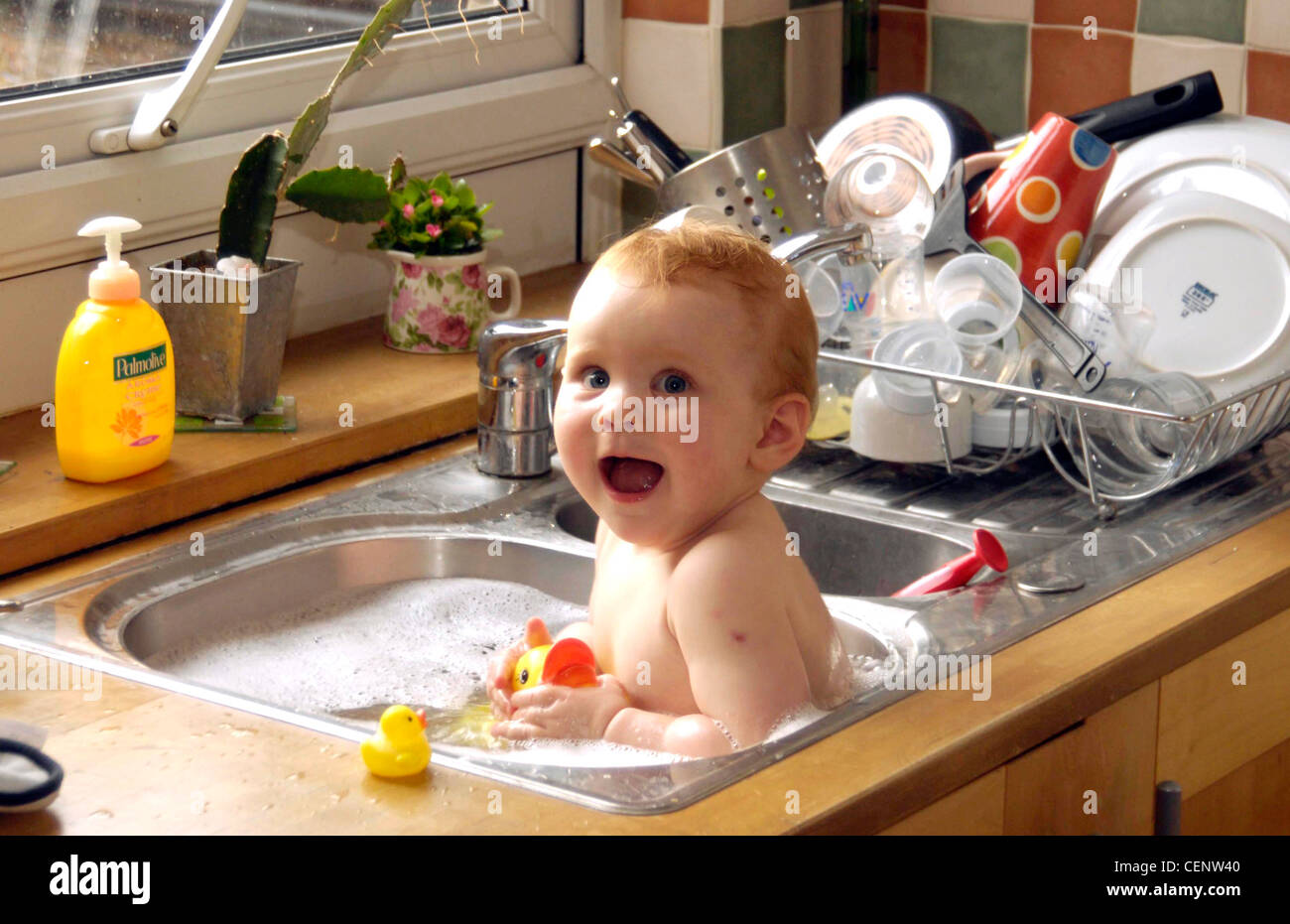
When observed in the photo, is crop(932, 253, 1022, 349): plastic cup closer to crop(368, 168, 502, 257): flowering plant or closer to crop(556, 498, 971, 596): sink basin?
crop(556, 498, 971, 596): sink basin

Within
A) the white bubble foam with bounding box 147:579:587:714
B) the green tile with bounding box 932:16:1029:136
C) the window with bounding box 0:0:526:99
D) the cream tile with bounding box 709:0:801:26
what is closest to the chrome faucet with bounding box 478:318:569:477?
the white bubble foam with bounding box 147:579:587:714

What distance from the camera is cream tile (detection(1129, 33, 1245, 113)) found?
1813 mm

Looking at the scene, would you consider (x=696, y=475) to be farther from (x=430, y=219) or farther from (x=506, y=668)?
(x=430, y=219)

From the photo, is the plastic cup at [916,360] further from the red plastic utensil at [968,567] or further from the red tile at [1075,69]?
the red tile at [1075,69]

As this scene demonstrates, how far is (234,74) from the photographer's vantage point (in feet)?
5.71

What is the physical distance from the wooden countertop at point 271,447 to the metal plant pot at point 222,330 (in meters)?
0.04

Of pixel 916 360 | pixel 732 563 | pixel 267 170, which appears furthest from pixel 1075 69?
pixel 732 563

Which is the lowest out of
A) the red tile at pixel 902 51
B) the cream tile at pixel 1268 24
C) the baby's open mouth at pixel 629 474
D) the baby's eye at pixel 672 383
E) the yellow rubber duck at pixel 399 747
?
the yellow rubber duck at pixel 399 747

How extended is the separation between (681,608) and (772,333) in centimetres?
19

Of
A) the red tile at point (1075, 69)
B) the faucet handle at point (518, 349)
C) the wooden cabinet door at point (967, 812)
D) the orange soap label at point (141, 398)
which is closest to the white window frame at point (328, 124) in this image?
the orange soap label at point (141, 398)

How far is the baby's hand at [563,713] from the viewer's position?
3.85ft

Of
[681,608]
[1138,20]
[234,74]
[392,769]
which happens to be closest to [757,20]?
[1138,20]
